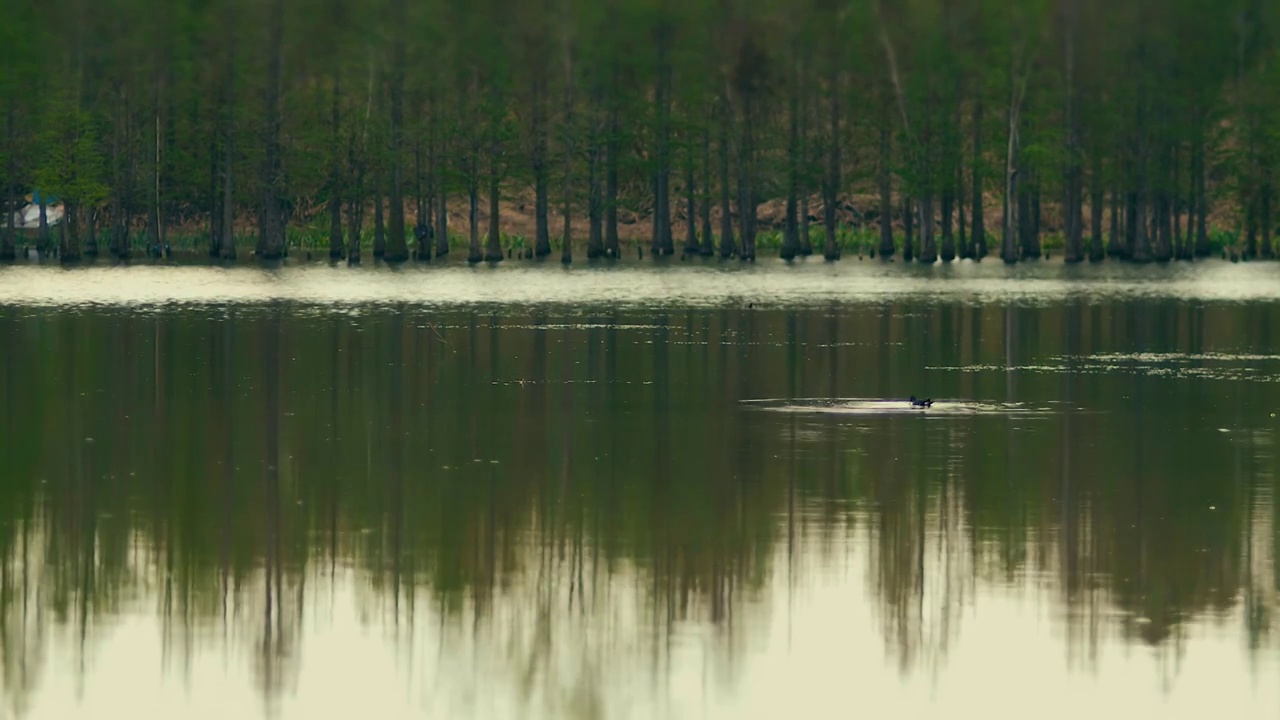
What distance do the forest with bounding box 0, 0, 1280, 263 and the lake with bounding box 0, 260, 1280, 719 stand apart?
80.4 m

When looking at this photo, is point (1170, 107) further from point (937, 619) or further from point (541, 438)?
point (937, 619)

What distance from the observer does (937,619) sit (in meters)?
15.7

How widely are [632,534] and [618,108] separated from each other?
113230 millimetres

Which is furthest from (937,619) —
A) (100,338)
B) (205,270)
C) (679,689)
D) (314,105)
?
(314,105)

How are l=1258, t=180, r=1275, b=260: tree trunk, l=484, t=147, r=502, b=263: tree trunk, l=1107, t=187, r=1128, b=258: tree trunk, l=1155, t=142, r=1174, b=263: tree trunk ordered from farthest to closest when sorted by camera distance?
l=1107, t=187, r=1128, b=258: tree trunk
l=1155, t=142, r=1174, b=263: tree trunk
l=1258, t=180, r=1275, b=260: tree trunk
l=484, t=147, r=502, b=263: tree trunk

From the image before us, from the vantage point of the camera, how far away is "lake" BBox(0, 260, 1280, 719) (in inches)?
546

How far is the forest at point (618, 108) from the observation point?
400ft

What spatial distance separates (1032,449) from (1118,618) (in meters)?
10.6

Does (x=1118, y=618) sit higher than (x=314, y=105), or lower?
lower

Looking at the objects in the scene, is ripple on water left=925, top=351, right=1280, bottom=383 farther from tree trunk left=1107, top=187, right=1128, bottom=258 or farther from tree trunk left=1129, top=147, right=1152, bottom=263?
tree trunk left=1107, top=187, right=1128, bottom=258

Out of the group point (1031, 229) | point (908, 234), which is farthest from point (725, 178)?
point (1031, 229)

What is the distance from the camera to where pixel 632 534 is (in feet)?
63.2

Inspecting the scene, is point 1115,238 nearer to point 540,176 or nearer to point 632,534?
point 540,176

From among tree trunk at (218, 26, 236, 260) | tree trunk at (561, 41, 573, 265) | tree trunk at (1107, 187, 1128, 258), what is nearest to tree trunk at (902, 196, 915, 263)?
tree trunk at (1107, 187, 1128, 258)
